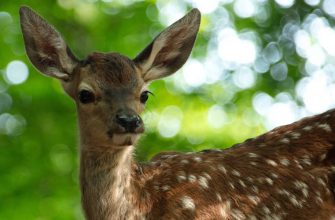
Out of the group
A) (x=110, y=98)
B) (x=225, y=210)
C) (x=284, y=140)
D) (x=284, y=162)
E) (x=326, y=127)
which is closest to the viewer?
(x=110, y=98)

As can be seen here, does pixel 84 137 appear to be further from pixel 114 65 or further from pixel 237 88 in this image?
pixel 237 88

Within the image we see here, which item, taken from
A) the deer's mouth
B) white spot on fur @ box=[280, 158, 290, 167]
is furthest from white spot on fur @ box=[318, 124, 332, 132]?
the deer's mouth

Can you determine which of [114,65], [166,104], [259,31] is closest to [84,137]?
[114,65]

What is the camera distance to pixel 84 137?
5.27 meters

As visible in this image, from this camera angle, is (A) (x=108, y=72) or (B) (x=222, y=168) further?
(B) (x=222, y=168)

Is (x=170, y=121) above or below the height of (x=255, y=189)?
below

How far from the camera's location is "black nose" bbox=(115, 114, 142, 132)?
4.89m

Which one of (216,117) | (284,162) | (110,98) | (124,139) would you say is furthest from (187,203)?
(216,117)

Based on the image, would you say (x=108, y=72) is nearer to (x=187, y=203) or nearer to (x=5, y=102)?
(x=187, y=203)

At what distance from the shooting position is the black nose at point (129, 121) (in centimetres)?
489

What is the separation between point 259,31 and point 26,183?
6.72 metres

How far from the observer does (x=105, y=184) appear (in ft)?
17.0

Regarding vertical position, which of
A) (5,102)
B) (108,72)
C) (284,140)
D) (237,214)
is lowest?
(5,102)

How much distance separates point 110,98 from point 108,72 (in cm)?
21
